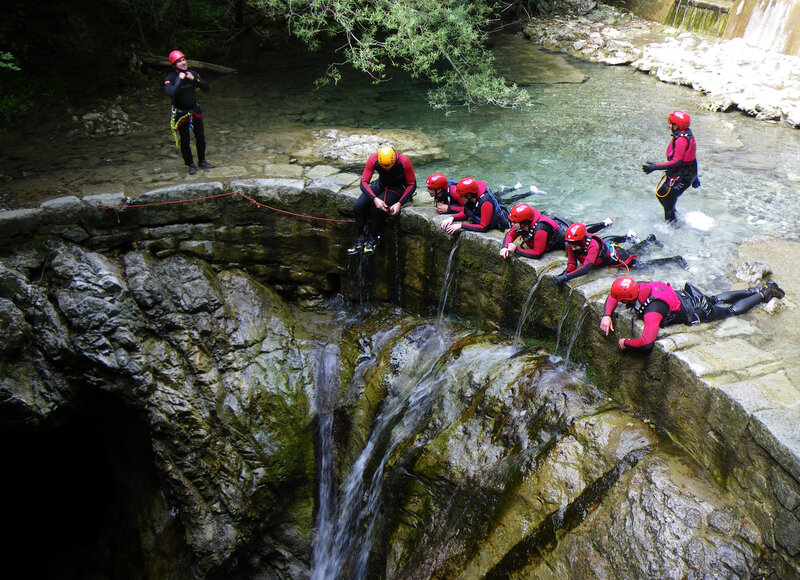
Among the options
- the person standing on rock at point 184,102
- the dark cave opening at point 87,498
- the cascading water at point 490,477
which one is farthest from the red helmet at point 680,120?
the dark cave opening at point 87,498

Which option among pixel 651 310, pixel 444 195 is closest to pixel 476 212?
pixel 444 195

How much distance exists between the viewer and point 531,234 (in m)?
5.93

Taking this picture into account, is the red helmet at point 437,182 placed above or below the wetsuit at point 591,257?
above

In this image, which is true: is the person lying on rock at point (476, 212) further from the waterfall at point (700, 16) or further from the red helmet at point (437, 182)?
the waterfall at point (700, 16)

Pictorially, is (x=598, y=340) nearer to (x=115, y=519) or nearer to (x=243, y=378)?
(x=243, y=378)

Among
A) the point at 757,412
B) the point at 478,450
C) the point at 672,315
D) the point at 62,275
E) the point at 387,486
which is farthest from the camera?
the point at 62,275

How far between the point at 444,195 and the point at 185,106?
11.5 ft

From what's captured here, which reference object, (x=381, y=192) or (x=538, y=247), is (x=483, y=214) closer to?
(x=538, y=247)

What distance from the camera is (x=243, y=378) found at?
6.88 m

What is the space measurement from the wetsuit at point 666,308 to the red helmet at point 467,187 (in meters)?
2.08

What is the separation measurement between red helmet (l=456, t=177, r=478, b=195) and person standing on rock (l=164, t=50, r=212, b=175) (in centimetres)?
350

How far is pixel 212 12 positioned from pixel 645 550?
13.4m

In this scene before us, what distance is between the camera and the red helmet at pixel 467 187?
6273 mm

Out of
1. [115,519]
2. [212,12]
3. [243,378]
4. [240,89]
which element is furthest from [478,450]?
[212,12]
